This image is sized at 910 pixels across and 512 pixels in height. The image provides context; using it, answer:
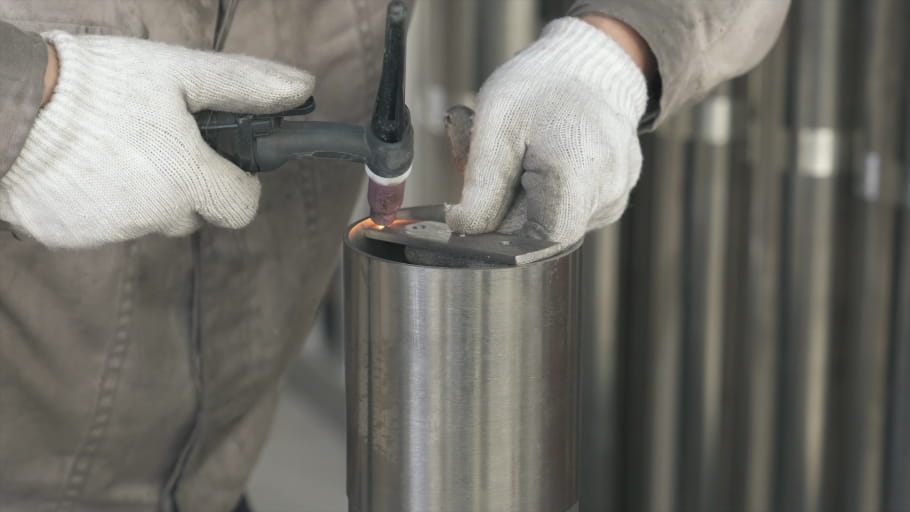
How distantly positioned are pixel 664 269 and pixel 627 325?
169mm

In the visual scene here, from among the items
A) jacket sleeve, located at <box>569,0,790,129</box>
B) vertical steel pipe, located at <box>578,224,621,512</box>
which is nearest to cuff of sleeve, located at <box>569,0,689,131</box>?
jacket sleeve, located at <box>569,0,790,129</box>

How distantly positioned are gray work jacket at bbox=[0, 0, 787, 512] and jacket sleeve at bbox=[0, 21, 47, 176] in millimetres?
159

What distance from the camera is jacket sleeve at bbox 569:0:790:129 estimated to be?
110 centimetres

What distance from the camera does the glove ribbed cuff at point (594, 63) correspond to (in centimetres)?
106

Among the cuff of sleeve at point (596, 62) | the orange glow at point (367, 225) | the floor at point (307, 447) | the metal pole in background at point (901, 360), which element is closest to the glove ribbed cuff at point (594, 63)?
the cuff of sleeve at point (596, 62)

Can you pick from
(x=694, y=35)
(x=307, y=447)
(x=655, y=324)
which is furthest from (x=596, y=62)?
(x=307, y=447)

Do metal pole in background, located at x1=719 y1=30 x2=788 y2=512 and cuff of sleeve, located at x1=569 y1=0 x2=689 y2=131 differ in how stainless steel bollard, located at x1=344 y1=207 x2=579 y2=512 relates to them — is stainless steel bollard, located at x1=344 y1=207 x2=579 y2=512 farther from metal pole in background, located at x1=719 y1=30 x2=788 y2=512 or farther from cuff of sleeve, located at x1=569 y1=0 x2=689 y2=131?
metal pole in background, located at x1=719 y1=30 x2=788 y2=512

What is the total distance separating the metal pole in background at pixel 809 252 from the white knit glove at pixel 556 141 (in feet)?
1.96

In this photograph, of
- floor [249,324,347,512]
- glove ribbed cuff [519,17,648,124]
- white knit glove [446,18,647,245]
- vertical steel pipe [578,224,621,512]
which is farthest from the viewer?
floor [249,324,347,512]

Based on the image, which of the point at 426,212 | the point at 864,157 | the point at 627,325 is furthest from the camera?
the point at 627,325

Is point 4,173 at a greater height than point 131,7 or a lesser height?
lesser

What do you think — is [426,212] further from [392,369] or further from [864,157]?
[864,157]

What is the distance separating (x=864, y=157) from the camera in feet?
5.12

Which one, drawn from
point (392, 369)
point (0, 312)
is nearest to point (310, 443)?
point (0, 312)
